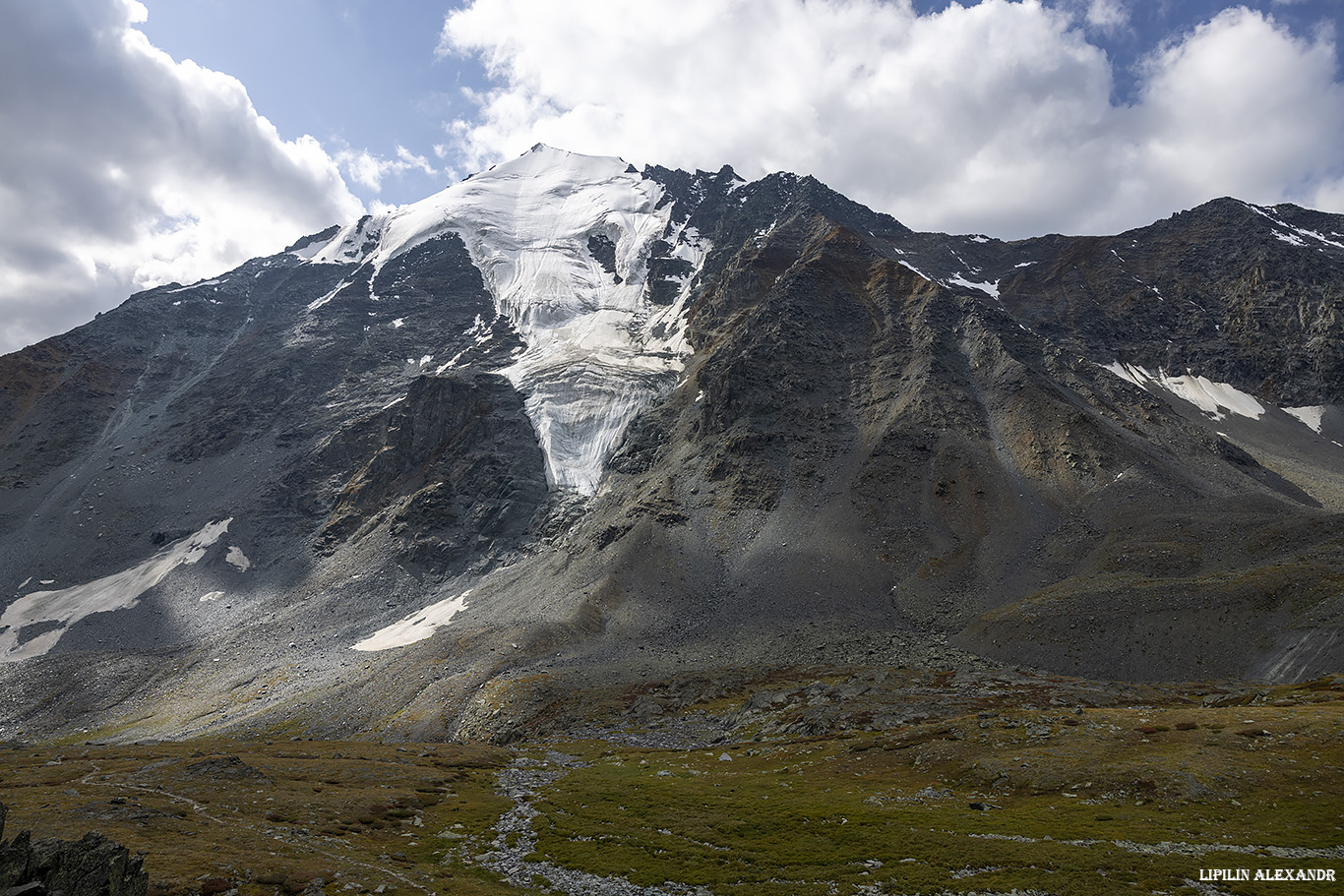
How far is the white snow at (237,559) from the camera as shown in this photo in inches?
6029

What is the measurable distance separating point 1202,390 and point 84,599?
915 feet

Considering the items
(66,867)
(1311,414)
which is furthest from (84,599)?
(1311,414)

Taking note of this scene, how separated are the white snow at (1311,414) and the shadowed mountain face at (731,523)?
22.6 inches

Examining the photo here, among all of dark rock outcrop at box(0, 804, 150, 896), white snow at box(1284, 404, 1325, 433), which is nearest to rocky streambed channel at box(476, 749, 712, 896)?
dark rock outcrop at box(0, 804, 150, 896)

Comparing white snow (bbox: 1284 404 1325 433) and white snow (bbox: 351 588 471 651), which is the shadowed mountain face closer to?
white snow (bbox: 1284 404 1325 433)

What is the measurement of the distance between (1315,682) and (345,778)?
77.5 meters

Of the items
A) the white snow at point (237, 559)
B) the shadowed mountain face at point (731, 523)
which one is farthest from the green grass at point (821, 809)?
the white snow at point (237, 559)

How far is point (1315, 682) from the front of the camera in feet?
179

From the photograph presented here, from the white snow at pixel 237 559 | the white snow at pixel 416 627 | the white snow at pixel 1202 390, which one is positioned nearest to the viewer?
the white snow at pixel 416 627

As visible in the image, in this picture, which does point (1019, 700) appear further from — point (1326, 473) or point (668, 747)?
point (1326, 473)

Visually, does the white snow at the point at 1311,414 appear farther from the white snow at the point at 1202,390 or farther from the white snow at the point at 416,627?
the white snow at the point at 416,627

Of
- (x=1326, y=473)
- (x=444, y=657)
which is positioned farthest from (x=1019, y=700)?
(x=1326, y=473)

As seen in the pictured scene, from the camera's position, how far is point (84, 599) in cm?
14238

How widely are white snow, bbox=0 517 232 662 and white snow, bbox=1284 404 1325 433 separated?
270385 mm
